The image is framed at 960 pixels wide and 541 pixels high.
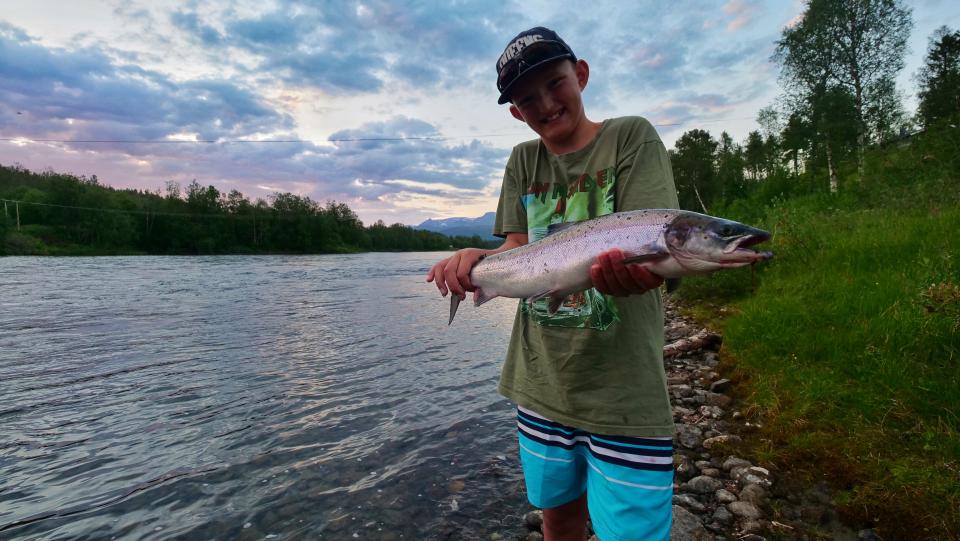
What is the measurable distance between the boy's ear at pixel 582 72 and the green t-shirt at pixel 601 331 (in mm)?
417

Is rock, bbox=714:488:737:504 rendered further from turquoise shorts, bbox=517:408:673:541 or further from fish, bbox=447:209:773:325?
fish, bbox=447:209:773:325

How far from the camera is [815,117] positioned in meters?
27.5

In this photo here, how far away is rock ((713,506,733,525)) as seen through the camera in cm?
347

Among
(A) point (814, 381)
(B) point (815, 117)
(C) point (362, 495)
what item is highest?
(B) point (815, 117)

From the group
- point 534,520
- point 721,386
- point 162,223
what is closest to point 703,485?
point 534,520

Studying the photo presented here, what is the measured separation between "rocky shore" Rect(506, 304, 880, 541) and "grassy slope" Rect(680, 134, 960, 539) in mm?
191

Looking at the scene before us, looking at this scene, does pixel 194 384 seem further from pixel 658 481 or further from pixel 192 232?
pixel 192 232

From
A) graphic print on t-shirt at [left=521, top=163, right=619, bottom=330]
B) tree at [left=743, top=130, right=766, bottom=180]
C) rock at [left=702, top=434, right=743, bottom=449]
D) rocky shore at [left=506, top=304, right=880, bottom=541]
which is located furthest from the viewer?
tree at [left=743, top=130, right=766, bottom=180]

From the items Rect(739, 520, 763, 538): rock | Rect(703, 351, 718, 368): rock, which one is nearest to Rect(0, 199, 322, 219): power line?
Rect(703, 351, 718, 368): rock

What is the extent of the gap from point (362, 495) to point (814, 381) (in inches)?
185

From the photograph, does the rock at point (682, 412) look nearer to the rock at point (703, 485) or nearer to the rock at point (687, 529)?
the rock at point (703, 485)

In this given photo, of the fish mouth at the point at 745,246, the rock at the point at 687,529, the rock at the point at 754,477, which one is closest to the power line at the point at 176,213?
the rock at the point at 687,529

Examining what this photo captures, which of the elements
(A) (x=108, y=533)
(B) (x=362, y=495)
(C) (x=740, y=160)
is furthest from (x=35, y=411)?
(C) (x=740, y=160)

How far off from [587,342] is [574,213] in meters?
0.74
